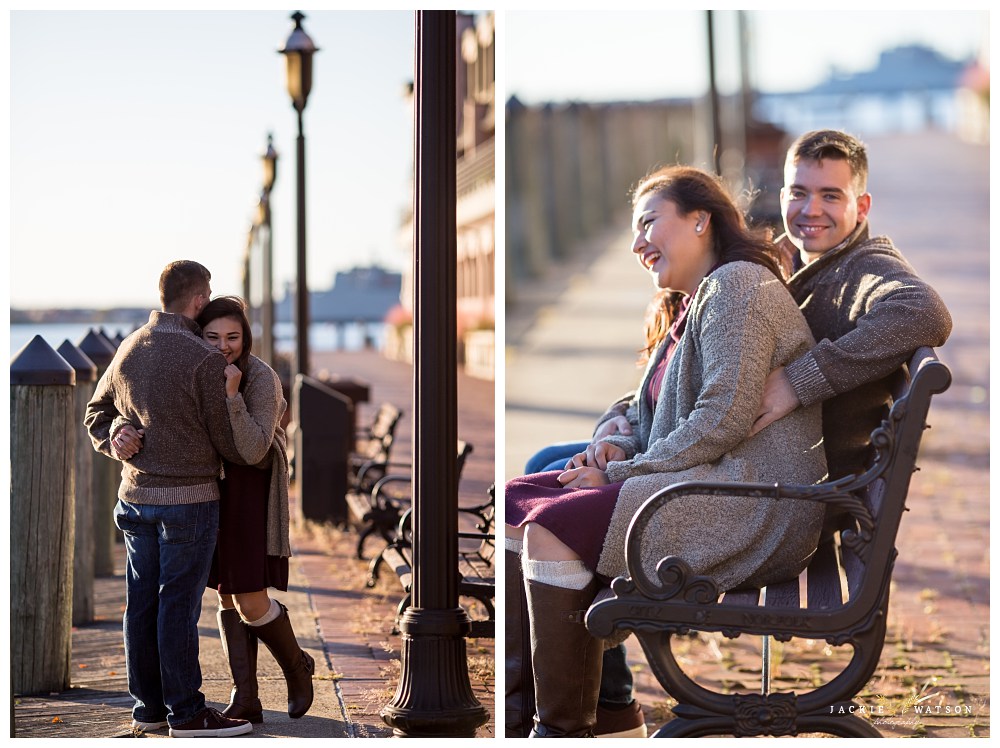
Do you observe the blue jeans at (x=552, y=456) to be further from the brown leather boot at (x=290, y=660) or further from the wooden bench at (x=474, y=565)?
the brown leather boot at (x=290, y=660)

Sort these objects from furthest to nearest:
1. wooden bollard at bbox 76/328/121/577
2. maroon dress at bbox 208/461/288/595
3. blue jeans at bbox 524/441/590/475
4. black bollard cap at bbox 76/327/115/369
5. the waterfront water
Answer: wooden bollard at bbox 76/328/121/577 < black bollard cap at bbox 76/327/115/369 < the waterfront water < blue jeans at bbox 524/441/590/475 < maroon dress at bbox 208/461/288/595

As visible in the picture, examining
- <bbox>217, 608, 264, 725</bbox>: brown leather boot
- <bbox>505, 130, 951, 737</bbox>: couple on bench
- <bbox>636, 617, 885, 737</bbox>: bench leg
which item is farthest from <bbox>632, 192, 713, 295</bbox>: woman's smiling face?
<bbox>217, 608, 264, 725</bbox>: brown leather boot

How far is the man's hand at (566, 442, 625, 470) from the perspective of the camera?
14.1 ft

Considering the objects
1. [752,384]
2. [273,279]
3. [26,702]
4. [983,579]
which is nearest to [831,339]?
[752,384]

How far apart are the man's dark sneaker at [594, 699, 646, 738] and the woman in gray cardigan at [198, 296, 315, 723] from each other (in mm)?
951

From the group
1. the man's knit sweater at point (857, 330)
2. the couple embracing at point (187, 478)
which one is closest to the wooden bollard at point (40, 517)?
the couple embracing at point (187, 478)

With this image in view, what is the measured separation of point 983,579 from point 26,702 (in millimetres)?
5225

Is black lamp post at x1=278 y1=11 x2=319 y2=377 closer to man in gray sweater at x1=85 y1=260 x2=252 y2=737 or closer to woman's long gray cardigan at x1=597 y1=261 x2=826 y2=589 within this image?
man in gray sweater at x1=85 y1=260 x2=252 y2=737

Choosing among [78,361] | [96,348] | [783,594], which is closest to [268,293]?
[96,348]

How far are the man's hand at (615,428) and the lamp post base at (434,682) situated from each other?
72 centimetres

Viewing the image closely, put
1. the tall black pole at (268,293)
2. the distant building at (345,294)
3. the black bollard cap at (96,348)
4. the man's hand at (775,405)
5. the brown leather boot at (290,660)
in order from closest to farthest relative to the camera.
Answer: the man's hand at (775,405), the brown leather boot at (290,660), the black bollard cap at (96,348), the distant building at (345,294), the tall black pole at (268,293)

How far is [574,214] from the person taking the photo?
52.6m

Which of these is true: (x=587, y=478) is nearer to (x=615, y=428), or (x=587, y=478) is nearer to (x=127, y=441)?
(x=615, y=428)

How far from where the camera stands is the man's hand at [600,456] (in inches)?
169
